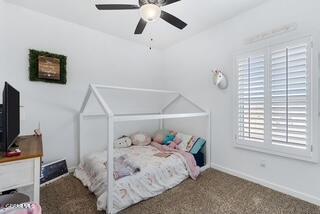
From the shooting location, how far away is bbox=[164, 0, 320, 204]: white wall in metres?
2.09

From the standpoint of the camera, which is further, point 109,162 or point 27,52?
point 27,52

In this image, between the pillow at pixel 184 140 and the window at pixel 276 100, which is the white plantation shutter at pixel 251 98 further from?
the pillow at pixel 184 140

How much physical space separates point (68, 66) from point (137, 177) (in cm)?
215

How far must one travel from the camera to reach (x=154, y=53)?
4.14 meters

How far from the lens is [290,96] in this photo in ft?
7.11

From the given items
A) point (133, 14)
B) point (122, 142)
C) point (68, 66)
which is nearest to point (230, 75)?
point (133, 14)

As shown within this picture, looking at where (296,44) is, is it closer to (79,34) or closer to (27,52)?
(79,34)

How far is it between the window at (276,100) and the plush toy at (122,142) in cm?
195

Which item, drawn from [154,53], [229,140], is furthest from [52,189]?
[154,53]

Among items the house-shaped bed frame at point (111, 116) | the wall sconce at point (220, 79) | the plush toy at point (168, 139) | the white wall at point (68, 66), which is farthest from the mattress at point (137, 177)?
the wall sconce at point (220, 79)

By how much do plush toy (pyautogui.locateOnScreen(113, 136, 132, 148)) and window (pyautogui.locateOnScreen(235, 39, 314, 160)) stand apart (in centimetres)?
195

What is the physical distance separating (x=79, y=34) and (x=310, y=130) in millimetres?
3644

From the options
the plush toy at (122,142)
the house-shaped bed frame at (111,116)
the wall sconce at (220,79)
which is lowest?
the plush toy at (122,142)

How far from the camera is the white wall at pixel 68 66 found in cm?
249
